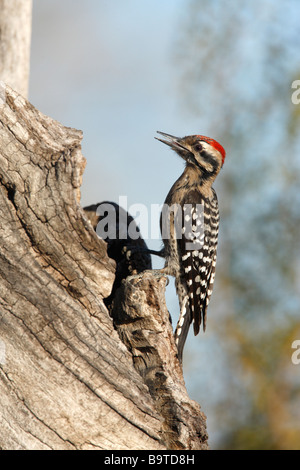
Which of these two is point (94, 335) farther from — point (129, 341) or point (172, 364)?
point (172, 364)

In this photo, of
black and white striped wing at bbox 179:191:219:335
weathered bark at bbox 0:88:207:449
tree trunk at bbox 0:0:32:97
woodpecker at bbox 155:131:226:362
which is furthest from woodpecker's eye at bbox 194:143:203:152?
weathered bark at bbox 0:88:207:449

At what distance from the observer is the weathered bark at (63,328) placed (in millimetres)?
2828

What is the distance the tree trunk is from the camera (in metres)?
4.78

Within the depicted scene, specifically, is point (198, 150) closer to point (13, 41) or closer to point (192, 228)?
point (192, 228)

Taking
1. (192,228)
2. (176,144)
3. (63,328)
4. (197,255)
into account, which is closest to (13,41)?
(176,144)

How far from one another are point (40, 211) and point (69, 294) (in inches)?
18.7

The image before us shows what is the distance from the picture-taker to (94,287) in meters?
3.09

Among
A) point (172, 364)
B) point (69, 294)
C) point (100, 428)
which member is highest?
point (69, 294)

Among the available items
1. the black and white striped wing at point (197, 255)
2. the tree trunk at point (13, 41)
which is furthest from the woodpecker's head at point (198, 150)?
the tree trunk at point (13, 41)

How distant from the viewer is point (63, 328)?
2.90m

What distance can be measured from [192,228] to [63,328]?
1.77m

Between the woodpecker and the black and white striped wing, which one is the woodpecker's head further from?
the black and white striped wing

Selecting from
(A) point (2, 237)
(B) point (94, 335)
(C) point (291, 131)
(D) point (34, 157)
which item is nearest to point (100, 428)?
(B) point (94, 335)

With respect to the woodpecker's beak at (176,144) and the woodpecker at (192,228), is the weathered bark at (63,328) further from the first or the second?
the woodpecker's beak at (176,144)
